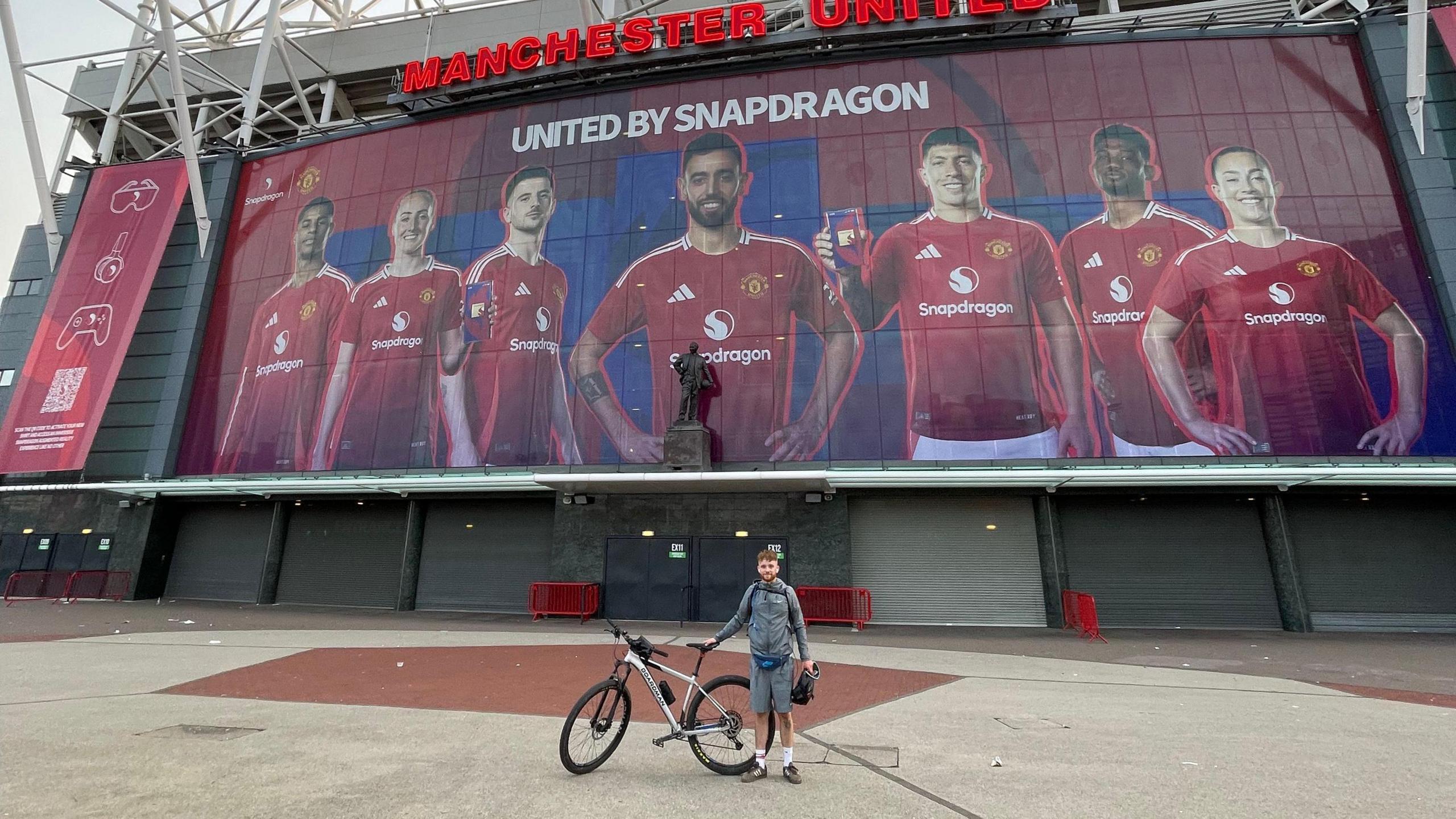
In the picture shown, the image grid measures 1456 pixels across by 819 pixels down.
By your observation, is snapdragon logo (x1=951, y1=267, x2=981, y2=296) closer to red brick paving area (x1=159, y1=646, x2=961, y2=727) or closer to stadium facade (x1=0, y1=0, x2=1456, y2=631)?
stadium facade (x1=0, y1=0, x2=1456, y2=631)

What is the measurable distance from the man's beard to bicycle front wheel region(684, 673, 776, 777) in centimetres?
1830

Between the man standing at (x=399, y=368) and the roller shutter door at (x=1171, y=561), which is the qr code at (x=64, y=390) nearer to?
the man standing at (x=399, y=368)

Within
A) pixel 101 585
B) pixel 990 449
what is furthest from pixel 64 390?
pixel 990 449

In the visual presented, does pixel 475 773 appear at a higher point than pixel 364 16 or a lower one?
lower

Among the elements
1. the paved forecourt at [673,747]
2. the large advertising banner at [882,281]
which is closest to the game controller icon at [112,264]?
the large advertising banner at [882,281]

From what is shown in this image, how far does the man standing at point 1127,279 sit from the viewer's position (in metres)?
18.3

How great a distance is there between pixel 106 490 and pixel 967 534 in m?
30.1

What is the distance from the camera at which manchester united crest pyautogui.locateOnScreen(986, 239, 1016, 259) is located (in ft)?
66.1

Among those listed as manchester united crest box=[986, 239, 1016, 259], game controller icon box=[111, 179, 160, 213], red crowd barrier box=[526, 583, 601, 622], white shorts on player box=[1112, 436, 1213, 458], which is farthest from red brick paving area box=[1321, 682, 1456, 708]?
game controller icon box=[111, 179, 160, 213]

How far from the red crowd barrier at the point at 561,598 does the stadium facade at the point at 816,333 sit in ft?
3.86

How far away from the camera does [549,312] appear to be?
2184 cm

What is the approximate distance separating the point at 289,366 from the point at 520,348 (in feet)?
31.2

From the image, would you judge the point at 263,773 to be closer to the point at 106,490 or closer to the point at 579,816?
the point at 579,816

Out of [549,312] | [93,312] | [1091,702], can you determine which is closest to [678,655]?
[1091,702]
